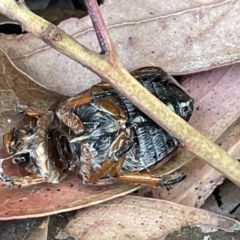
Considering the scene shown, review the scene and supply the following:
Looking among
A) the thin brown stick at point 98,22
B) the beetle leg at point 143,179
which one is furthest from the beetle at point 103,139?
the thin brown stick at point 98,22

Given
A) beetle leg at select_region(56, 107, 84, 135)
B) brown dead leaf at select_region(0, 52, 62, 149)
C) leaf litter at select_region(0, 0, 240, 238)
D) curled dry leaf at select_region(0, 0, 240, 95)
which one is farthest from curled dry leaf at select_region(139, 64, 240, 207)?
brown dead leaf at select_region(0, 52, 62, 149)

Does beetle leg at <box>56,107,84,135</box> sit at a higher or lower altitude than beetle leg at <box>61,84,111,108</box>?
lower

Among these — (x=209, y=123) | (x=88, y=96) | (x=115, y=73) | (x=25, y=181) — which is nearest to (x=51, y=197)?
(x=25, y=181)

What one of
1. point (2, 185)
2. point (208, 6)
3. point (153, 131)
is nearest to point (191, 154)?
point (153, 131)

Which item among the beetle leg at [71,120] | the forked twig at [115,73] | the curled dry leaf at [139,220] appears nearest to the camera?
the forked twig at [115,73]

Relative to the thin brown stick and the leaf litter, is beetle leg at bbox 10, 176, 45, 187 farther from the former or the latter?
the thin brown stick

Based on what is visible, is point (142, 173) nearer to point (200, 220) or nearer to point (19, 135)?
point (200, 220)

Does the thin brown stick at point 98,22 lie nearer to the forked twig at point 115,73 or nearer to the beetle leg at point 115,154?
the forked twig at point 115,73
